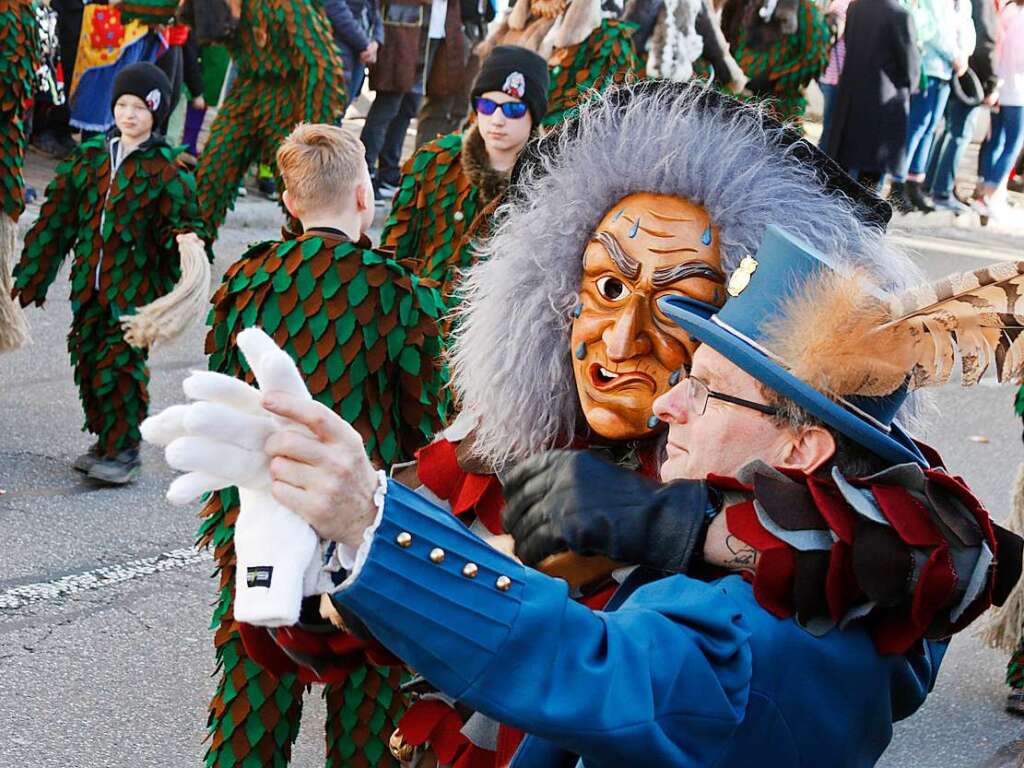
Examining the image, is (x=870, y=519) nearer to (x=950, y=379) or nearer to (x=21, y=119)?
(x=950, y=379)

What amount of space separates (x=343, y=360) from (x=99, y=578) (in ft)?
6.20

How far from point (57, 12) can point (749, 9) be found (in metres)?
4.66

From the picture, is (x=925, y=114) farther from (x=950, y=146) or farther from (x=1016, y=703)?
(x=1016, y=703)

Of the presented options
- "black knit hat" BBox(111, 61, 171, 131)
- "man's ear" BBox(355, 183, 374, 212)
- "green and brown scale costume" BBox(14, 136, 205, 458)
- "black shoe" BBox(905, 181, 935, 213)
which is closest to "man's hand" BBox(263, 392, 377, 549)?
"man's ear" BBox(355, 183, 374, 212)

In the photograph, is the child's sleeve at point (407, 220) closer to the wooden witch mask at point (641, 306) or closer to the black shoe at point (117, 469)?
the black shoe at point (117, 469)

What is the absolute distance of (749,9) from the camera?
10.3 metres

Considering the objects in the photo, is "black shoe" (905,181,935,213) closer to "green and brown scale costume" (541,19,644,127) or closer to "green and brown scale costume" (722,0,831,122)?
"green and brown scale costume" (722,0,831,122)

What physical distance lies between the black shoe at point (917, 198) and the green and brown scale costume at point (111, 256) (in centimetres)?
943

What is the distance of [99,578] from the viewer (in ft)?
16.8

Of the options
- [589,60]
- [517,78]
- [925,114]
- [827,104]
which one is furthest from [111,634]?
[925,114]

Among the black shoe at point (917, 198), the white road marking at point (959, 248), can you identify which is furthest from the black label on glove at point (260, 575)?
the black shoe at point (917, 198)

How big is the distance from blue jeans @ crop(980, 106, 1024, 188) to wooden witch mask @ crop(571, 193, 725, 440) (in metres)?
11.9

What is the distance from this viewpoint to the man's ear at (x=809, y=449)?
1894 mm

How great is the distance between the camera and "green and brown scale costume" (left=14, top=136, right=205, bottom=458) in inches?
229
